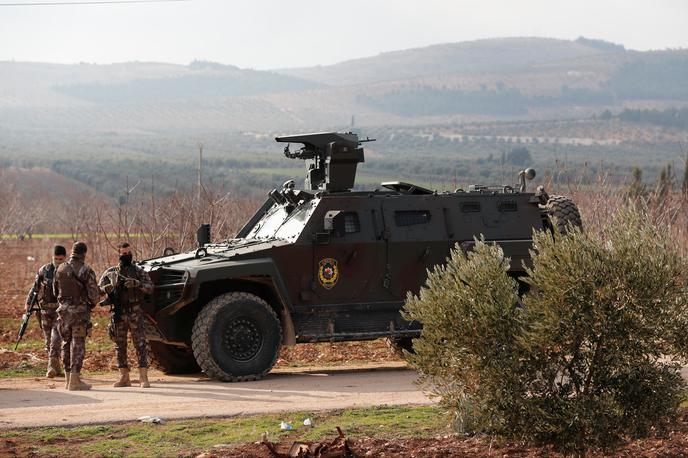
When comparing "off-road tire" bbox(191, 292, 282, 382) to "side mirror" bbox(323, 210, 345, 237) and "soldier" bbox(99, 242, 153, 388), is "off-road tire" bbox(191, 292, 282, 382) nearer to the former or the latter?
"soldier" bbox(99, 242, 153, 388)

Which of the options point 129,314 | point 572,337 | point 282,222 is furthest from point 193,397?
point 572,337

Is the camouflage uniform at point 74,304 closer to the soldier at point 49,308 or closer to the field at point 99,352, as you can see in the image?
the soldier at point 49,308

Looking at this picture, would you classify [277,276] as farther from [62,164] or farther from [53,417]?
[62,164]

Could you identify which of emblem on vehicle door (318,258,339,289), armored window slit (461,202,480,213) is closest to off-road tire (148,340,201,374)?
emblem on vehicle door (318,258,339,289)

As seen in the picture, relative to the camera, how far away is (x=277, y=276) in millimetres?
15695

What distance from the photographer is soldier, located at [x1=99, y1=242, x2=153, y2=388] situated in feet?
49.6

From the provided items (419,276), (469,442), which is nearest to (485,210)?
(419,276)

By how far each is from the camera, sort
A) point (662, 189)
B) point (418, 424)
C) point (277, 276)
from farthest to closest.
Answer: point (662, 189) < point (277, 276) < point (418, 424)

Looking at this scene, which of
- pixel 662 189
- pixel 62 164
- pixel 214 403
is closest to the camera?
pixel 214 403

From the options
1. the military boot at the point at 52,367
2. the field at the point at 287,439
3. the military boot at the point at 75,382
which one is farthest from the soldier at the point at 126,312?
the field at the point at 287,439

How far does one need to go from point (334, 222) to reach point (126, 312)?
281cm

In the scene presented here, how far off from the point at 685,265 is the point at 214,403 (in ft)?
18.2

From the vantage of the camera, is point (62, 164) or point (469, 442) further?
point (62, 164)

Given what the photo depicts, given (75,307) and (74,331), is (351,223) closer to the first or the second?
(75,307)
